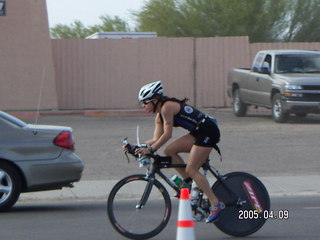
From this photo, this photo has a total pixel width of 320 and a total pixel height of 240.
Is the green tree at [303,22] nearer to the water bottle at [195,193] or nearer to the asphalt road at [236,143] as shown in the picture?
the asphalt road at [236,143]

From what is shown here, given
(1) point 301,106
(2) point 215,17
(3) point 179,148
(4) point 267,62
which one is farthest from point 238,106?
(3) point 179,148

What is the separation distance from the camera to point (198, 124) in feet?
28.5

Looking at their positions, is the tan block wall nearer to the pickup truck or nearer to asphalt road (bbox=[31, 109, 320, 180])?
asphalt road (bbox=[31, 109, 320, 180])

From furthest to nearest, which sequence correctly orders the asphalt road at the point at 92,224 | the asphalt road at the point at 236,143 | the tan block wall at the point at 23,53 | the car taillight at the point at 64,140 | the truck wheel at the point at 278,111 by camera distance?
the tan block wall at the point at 23,53 → the truck wheel at the point at 278,111 → the asphalt road at the point at 236,143 → the car taillight at the point at 64,140 → the asphalt road at the point at 92,224

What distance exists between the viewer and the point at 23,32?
24.3 m

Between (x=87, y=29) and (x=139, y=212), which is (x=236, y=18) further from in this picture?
(x=139, y=212)

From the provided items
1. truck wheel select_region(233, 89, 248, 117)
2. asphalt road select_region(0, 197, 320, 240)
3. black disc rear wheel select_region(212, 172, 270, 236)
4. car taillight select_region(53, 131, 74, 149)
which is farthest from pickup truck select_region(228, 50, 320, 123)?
black disc rear wheel select_region(212, 172, 270, 236)

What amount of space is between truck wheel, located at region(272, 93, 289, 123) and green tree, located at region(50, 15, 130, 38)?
20.0 metres

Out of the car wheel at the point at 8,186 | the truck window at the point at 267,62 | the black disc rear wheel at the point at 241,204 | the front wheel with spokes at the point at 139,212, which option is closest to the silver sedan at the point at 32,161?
the car wheel at the point at 8,186

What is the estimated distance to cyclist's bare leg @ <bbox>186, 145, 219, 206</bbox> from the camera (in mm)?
8695

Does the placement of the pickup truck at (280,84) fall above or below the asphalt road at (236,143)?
above

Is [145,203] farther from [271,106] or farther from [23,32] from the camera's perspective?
[23,32]

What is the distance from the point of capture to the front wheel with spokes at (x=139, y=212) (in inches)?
342

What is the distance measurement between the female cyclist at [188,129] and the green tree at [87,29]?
106ft
